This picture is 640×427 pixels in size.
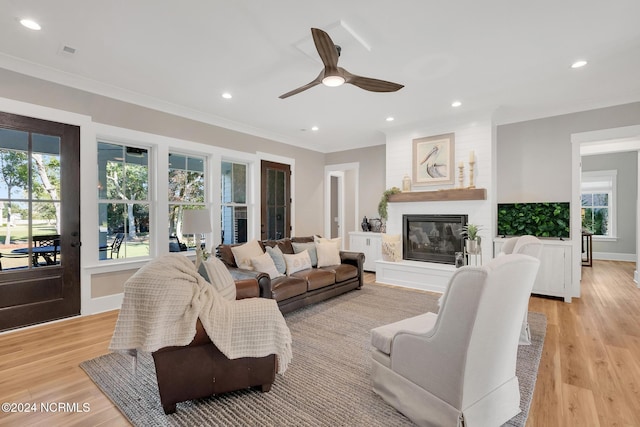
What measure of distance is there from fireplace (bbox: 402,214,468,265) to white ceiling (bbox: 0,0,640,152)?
1817 mm

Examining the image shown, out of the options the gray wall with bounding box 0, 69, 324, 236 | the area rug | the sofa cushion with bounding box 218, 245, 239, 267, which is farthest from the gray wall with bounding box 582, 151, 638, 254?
the sofa cushion with bounding box 218, 245, 239, 267

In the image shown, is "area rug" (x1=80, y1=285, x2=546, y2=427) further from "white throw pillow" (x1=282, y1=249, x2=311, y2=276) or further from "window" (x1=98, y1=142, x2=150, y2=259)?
"window" (x1=98, y1=142, x2=150, y2=259)

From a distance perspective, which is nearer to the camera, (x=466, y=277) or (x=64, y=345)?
(x=466, y=277)

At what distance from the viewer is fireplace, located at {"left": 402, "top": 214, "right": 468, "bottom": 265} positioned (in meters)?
5.04

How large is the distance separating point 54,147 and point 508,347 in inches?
185

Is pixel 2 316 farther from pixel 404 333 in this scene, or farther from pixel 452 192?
pixel 452 192

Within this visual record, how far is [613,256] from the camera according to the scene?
300 inches

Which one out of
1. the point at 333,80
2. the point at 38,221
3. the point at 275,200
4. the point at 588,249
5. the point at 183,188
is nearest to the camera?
the point at 333,80

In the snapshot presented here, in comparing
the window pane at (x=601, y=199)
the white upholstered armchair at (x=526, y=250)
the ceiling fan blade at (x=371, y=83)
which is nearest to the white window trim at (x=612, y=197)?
the window pane at (x=601, y=199)

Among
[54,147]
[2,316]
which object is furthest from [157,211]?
[2,316]

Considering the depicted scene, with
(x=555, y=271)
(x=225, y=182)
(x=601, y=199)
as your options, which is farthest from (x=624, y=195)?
(x=225, y=182)

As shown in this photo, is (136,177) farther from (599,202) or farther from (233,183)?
(599,202)

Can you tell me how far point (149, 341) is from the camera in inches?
66.2

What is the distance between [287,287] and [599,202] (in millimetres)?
Answer: 8831
